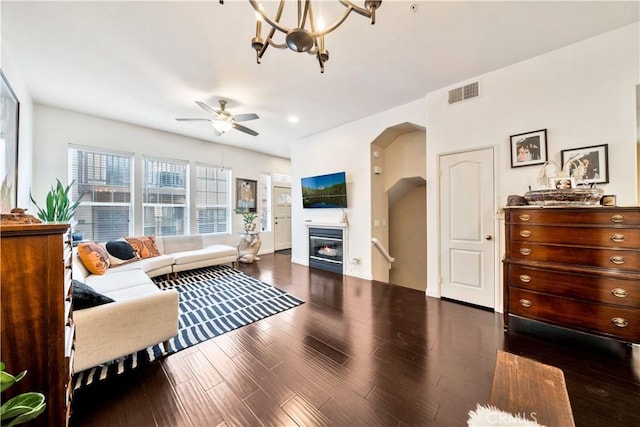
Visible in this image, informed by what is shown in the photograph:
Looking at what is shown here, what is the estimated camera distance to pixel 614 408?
1.46m

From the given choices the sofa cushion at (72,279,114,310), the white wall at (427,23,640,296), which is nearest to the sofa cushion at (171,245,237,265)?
the sofa cushion at (72,279,114,310)

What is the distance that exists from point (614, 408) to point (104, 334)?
11.5 feet

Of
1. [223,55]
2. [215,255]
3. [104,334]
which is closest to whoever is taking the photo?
[104,334]

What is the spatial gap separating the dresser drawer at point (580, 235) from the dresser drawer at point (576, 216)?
0.18 feet

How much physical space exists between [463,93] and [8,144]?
5.32 m

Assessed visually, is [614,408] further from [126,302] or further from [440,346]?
[126,302]

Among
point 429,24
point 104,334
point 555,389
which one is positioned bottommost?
point 104,334

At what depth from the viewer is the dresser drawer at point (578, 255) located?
1874mm

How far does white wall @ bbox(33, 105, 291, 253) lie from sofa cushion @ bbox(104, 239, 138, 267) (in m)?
0.98

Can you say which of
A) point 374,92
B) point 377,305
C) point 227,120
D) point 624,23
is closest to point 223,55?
point 227,120

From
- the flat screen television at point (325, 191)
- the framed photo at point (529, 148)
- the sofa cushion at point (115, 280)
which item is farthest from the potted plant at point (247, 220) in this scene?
the framed photo at point (529, 148)

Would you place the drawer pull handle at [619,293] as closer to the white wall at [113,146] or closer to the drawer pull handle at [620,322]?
the drawer pull handle at [620,322]

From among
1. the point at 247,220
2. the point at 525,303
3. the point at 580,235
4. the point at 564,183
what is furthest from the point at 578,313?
the point at 247,220

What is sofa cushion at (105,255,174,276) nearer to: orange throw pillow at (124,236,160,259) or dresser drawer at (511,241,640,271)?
orange throw pillow at (124,236,160,259)
